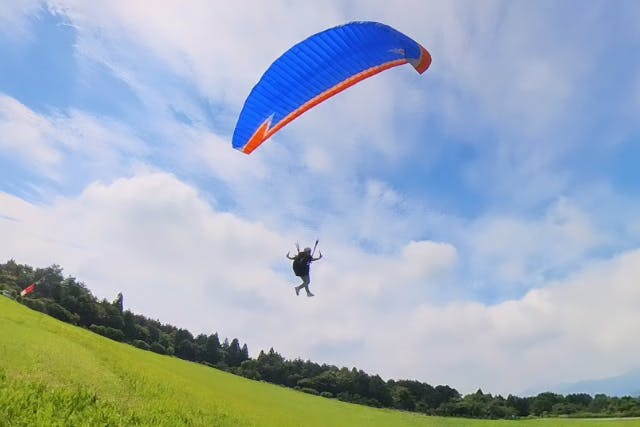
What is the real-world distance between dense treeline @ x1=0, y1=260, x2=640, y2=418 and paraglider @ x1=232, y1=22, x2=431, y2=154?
201 feet

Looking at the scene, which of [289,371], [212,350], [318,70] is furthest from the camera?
[212,350]

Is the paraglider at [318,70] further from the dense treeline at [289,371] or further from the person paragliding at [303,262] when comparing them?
the dense treeline at [289,371]

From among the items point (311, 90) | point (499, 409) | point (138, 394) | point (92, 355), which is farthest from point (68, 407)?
point (499, 409)

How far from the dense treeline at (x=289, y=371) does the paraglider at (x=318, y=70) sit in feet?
201

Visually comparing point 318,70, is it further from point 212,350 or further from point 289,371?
point 212,350

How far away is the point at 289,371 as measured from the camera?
83.9m

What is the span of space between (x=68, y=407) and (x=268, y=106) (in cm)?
895

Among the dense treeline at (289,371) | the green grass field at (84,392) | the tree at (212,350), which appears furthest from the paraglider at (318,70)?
the tree at (212,350)

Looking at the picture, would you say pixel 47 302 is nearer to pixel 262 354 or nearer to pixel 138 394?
pixel 262 354

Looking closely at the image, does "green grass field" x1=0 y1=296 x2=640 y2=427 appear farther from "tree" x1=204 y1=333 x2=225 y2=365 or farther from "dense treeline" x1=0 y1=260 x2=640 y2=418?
"tree" x1=204 y1=333 x2=225 y2=365

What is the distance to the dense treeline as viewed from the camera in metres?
68.6

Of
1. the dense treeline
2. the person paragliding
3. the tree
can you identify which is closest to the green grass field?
the person paragliding

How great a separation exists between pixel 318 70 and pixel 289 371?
77.5 m

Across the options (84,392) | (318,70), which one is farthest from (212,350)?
(318,70)
